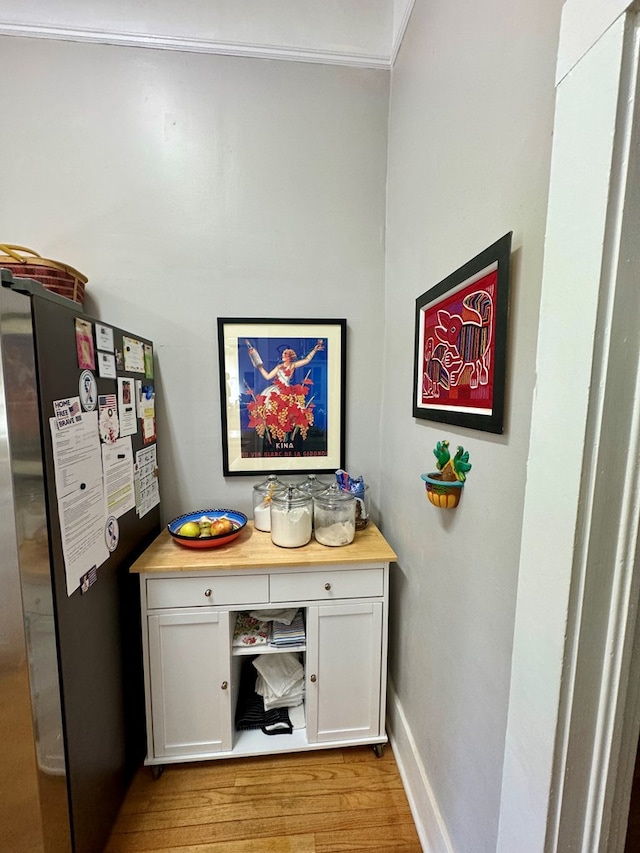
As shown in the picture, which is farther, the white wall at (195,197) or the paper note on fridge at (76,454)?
the white wall at (195,197)

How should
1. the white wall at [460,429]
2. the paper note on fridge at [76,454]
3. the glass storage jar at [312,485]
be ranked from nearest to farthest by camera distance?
the white wall at [460,429] → the paper note on fridge at [76,454] → the glass storage jar at [312,485]

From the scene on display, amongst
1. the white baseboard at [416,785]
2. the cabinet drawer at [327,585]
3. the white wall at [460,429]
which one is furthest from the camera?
the cabinet drawer at [327,585]

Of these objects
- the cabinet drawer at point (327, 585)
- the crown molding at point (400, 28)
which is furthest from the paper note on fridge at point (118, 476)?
the crown molding at point (400, 28)

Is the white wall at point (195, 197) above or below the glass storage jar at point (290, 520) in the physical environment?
above

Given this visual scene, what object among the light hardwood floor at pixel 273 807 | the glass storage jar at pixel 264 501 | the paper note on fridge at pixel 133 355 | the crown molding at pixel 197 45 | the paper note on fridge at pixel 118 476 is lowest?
the light hardwood floor at pixel 273 807

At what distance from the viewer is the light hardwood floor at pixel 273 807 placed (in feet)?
3.71

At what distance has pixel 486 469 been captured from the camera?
822 mm

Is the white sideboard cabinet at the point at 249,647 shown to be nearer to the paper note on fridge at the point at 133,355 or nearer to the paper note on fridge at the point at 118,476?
the paper note on fridge at the point at 118,476

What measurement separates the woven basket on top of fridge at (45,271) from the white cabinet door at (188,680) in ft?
4.08

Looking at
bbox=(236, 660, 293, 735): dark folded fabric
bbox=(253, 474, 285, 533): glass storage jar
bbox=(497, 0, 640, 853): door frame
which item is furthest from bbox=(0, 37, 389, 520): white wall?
bbox=(497, 0, 640, 853): door frame

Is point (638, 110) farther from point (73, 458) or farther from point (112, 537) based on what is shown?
point (112, 537)

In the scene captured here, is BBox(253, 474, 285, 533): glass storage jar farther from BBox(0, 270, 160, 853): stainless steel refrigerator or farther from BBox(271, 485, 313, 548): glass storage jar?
BBox(0, 270, 160, 853): stainless steel refrigerator

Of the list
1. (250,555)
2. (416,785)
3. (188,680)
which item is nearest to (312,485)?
(250,555)

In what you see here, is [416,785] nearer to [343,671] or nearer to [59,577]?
Answer: [343,671]
